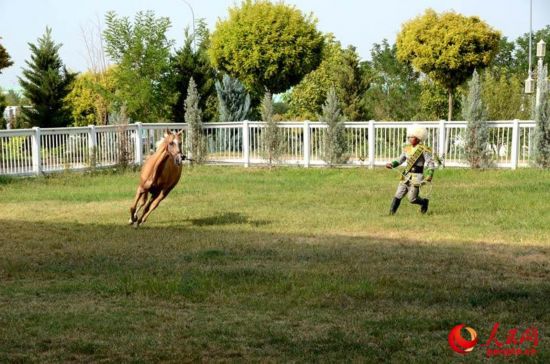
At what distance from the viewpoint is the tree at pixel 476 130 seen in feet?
72.8

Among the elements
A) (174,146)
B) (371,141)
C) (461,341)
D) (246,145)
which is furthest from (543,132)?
(461,341)

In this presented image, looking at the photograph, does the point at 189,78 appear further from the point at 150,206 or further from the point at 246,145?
the point at 150,206

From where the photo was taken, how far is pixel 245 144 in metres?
24.9

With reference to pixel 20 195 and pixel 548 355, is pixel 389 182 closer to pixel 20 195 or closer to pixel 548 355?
pixel 20 195

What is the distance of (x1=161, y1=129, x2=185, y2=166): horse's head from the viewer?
503 inches

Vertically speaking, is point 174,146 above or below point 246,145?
above

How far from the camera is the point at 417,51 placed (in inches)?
1077

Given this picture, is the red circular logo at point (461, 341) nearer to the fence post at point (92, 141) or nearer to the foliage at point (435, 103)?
the fence post at point (92, 141)

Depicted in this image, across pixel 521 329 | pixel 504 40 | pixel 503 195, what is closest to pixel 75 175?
pixel 503 195

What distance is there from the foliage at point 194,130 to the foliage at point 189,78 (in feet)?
20.1

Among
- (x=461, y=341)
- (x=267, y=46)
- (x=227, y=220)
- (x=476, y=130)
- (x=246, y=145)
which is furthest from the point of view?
(x=267, y=46)

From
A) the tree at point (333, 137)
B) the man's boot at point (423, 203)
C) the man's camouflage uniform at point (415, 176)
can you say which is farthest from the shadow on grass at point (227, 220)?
the tree at point (333, 137)

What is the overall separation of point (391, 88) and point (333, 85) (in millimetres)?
19262

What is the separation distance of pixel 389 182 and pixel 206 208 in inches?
238
